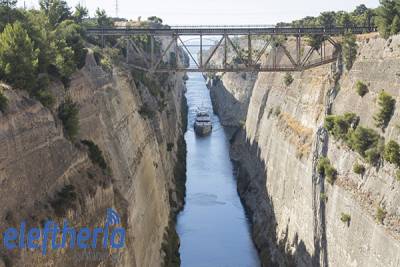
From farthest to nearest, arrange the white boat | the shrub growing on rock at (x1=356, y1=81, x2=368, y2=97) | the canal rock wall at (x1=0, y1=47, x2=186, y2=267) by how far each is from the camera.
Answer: the white boat < the shrub growing on rock at (x1=356, y1=81, x2=368, y2=97) < the canal rock wall at (x1=0, y1=47, x2=186, y2=267)

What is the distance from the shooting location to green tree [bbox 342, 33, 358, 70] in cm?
3466

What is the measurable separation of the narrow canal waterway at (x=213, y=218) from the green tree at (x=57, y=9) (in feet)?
57.9

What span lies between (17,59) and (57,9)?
24413 millimetres

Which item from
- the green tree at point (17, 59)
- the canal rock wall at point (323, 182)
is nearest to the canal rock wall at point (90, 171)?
the green tree at point (17, 59)

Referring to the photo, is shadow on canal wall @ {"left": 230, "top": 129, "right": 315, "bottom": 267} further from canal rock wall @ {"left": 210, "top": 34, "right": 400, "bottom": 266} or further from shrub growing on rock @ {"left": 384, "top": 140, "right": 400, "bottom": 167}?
shrub growing on rock @ {"left": 384, "top": 140, "right": 400, "bottom": 167}

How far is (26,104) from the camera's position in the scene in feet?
62.4

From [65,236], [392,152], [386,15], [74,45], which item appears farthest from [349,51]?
[65,236]

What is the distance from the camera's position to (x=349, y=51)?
3488 centimetres

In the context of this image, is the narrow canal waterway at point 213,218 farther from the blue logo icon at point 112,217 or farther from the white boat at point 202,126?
the blue logo icon at point 112,217

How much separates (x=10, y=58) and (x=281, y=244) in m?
22.4

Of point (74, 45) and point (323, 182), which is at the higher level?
point (74, 45)

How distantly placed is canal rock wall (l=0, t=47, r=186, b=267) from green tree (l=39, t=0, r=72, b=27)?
6.79 metres

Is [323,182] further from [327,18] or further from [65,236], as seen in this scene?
[327,18]

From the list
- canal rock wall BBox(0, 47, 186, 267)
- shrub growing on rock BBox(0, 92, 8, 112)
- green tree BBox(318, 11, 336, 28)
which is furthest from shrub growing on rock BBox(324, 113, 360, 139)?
green tree BBox(318, 11, 336, 28)
